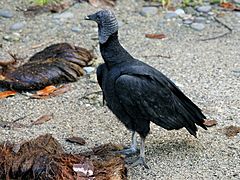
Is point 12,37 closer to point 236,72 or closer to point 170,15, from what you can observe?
point 170,15

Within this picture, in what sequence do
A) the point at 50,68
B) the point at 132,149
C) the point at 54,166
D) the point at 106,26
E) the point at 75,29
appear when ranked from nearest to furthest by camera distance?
the point at 54,166
the point at 106,26
the point at 132,149
the point at 50,68
the point at 75,29

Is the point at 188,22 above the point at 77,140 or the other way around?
the other way around

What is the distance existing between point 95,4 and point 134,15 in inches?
19.7

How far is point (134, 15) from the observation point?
702 cm

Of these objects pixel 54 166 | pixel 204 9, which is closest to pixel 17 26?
pixel 204 9

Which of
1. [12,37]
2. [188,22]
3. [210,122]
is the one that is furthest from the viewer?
[188,22]

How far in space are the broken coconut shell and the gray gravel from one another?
0.12 meters

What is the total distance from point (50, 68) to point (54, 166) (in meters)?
1.96

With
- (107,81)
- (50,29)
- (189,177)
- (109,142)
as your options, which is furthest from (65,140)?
(50,29)

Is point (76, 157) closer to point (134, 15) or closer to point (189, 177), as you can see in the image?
point (189, 177)

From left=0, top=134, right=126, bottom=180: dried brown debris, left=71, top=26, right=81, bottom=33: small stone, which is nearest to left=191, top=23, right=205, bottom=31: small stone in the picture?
left=71, top=26, right=81, bottom=33: small stone

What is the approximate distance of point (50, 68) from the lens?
546 cm

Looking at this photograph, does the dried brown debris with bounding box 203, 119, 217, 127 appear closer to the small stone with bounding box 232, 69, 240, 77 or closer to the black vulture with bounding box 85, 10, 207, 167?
the black vulture with bounding box 85, 10, 207, 167

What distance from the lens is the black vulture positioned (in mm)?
4004
